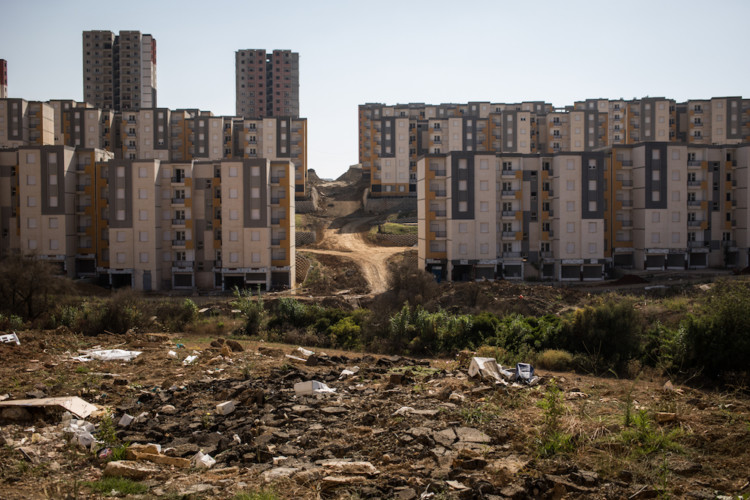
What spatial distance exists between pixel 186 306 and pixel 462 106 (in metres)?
91.9

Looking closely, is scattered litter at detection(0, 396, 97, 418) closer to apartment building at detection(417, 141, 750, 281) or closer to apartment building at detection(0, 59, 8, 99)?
apartment building at detection(417, 141, 750, 281)

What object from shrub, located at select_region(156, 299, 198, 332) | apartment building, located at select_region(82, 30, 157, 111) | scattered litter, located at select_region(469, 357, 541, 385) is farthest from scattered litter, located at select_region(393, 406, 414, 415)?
apartment building, located at select_region(82, 30, 157, 111)

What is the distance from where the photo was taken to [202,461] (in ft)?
41.0

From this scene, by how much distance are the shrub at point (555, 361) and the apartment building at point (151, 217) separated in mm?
37661

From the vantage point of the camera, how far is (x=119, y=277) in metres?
62.1

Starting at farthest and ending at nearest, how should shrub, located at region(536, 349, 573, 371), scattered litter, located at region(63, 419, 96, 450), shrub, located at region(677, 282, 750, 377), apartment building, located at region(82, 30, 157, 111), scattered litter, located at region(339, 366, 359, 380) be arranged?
apartment building, located at region(82, 30, 157, 111) → shrub, located at region(536, 349, 573, 371) → shrub, located at region(677, 282, 750, 377) → scattered litter, located at region(339, 366, 359, 380) → scattered litter, located at region(63, 419, 96, 450)

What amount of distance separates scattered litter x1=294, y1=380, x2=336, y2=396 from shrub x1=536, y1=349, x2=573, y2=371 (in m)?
13.5

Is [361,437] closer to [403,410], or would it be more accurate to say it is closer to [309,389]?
[403,410]

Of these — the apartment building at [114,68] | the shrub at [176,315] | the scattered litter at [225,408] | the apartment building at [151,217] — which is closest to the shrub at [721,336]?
the scattered litter at [225,408]

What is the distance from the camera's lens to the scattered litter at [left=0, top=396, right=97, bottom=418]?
14680mm

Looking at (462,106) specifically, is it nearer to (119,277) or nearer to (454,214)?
(454,214)

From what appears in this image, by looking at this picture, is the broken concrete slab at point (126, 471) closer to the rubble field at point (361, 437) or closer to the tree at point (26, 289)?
the rubble field at point (361, 437)

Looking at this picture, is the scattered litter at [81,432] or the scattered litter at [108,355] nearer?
the scattered litter at [81,432]

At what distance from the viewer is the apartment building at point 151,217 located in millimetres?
61125
